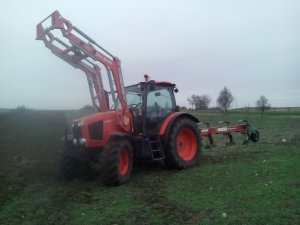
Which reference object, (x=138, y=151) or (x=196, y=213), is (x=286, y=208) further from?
(x=138, y=151)

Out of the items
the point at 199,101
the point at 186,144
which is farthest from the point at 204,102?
the point at 186,144

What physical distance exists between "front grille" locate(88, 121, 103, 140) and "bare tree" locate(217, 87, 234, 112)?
65413mm

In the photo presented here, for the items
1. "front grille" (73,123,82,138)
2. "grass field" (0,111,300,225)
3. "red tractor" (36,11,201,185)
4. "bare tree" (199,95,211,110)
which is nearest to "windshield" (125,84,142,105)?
"red tractor" (36,11,201,185)

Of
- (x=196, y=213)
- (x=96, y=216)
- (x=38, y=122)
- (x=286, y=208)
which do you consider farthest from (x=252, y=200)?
(x=38, y=122)

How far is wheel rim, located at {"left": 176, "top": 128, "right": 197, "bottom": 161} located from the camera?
11633 mm

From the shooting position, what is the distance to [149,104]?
427 inches

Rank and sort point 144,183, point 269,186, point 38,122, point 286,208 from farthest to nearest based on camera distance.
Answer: point 38,122 → point 144,183 → point 269,186 → point 286,208

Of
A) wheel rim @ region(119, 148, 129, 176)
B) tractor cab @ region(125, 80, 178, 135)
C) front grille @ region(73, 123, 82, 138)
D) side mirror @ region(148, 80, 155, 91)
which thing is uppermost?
side mirror @ region(148, 80, 155, 91)

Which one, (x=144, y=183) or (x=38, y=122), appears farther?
(x=38, y=122)

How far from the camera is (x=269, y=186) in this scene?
7.88m

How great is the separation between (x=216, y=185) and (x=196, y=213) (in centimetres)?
183

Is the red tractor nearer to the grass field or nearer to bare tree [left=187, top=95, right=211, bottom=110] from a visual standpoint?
the grass field

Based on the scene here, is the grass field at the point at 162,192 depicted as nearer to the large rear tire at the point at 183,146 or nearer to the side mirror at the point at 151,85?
the large rear tire at the point at 183,146

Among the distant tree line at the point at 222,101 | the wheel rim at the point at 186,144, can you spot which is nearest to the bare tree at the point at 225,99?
the distant tree line at the point at 222,101
